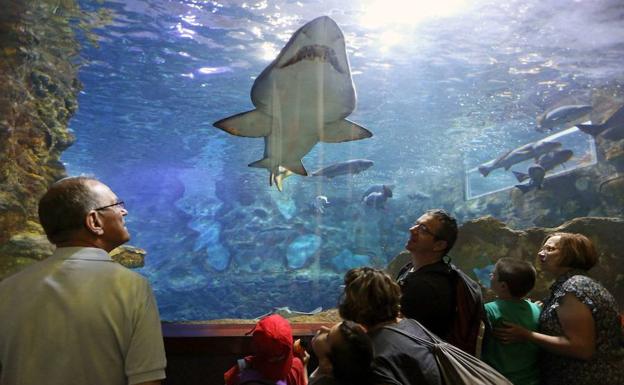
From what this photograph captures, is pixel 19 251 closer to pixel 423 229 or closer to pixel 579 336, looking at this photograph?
pixel 423 229

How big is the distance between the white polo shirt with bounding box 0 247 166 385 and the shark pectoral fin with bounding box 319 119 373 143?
404cm

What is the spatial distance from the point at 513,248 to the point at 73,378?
8.07m

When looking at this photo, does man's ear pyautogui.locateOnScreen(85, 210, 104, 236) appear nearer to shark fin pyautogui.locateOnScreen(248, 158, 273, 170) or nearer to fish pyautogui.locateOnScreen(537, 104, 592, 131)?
shark fin pyautogui.locateOnScreen(248, 158, 273, 170)

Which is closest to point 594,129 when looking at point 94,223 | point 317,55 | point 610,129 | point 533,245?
point 610,129

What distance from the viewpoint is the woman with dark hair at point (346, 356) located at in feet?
4.95

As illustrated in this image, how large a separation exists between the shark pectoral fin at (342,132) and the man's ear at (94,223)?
3.88 metres

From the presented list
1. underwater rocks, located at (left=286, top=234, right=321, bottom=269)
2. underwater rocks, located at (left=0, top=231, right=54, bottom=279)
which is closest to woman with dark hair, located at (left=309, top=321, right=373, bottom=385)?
underwater rocks, located at (left=0, top=231, right=54, bottom=279)

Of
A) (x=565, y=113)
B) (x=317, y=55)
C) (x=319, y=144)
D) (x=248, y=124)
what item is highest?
(x=317, y=55)

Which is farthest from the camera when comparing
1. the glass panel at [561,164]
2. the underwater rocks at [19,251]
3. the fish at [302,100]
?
the glass panel at [561,164]

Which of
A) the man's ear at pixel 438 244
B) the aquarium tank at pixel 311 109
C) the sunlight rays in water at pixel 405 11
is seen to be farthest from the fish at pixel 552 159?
the man's ear at pixel 438 244

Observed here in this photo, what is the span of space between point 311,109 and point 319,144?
14298mm

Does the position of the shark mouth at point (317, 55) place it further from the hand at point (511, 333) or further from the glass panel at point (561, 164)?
the glass panel at point (561, 164)

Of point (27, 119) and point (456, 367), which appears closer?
point (456, 367)

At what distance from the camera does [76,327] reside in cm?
145
